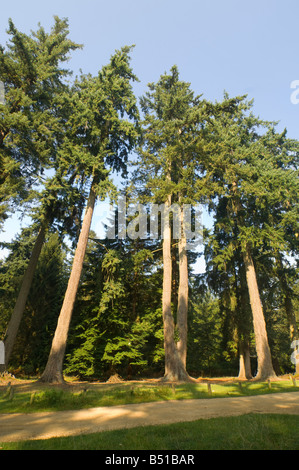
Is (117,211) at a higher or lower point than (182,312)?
higher

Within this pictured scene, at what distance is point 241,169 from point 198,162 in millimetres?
3114

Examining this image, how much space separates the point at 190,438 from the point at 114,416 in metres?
2.79

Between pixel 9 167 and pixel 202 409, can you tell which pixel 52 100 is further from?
pixel 202 409

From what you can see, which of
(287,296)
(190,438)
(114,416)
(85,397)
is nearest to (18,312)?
(85,397)

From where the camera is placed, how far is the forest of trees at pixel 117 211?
15.1m

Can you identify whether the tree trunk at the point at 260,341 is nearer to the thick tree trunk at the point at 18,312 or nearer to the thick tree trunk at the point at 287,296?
the thick tree trunk at the point at 287,296

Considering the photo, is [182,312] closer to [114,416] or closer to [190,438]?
[114,416]

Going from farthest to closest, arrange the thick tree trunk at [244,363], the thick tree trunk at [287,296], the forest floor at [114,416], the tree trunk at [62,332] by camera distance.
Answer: the thick tree trunk at [244,363]
the thick tree trunk at [287,296]
the tree trunk at [62,332]
the forest floor at [114,416]

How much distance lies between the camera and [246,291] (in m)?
22.4

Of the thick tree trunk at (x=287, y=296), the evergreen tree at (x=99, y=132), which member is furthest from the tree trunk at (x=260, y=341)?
the evergreen tree at (x=99, y=132)

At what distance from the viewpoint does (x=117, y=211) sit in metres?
22.2

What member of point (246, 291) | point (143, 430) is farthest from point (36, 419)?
point (246, 291)

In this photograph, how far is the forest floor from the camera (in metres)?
5.41

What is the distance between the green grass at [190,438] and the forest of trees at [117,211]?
27.7ft
